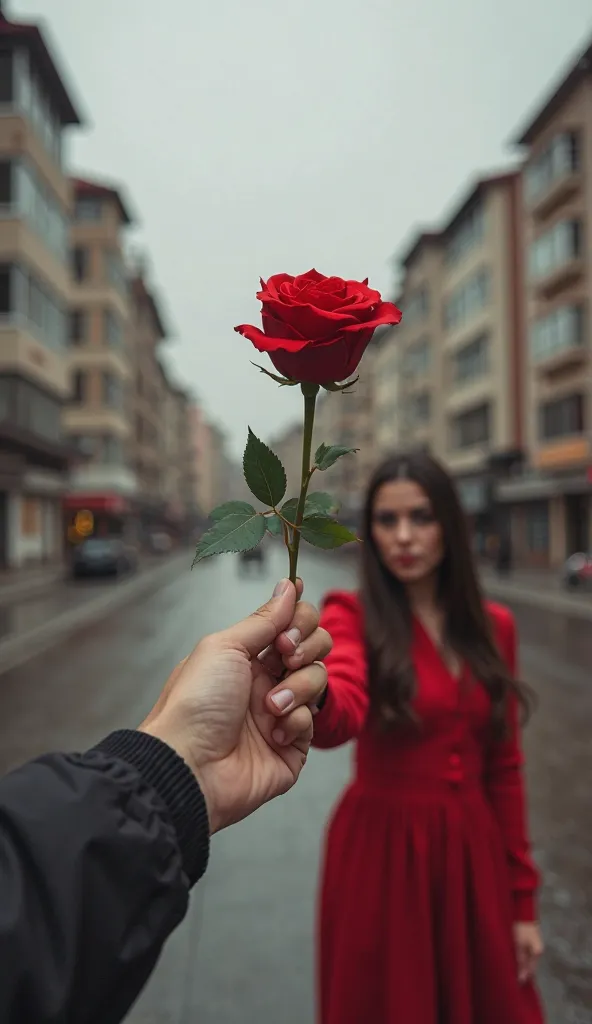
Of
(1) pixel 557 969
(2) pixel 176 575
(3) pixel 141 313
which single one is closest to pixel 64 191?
(2) pixel 176 575

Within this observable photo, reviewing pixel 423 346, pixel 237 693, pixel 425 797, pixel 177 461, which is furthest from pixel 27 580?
pixel 177 461

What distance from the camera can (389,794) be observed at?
8.16ft

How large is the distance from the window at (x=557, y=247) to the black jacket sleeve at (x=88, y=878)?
35.8 meters

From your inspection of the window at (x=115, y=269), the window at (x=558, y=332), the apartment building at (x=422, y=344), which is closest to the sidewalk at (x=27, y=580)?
the window at (x=115, y=269)

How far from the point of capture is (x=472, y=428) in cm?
4503

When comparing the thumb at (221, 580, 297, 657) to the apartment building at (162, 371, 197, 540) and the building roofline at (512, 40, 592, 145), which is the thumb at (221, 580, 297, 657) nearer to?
the building roofline at (512, 40, 592, 145)

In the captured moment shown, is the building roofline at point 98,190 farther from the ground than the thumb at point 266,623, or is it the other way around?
the building roofline at point 98,190

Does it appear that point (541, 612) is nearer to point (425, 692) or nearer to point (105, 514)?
point (425, 692)

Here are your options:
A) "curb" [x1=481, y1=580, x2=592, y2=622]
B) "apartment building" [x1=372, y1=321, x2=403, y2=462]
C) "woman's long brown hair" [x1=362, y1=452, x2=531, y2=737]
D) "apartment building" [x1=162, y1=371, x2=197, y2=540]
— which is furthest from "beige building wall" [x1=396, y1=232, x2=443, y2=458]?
"woman's long brown hair" [x1=362, y1=452, x2=531, y2=737]

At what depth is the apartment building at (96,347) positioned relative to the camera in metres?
45.3

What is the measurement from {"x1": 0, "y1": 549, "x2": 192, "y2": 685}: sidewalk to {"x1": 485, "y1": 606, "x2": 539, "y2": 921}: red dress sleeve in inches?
417

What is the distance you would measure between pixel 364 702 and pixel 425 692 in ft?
1.89

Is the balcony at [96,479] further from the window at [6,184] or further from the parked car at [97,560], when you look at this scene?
the window at [6,184]

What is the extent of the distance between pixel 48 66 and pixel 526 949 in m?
35.6
